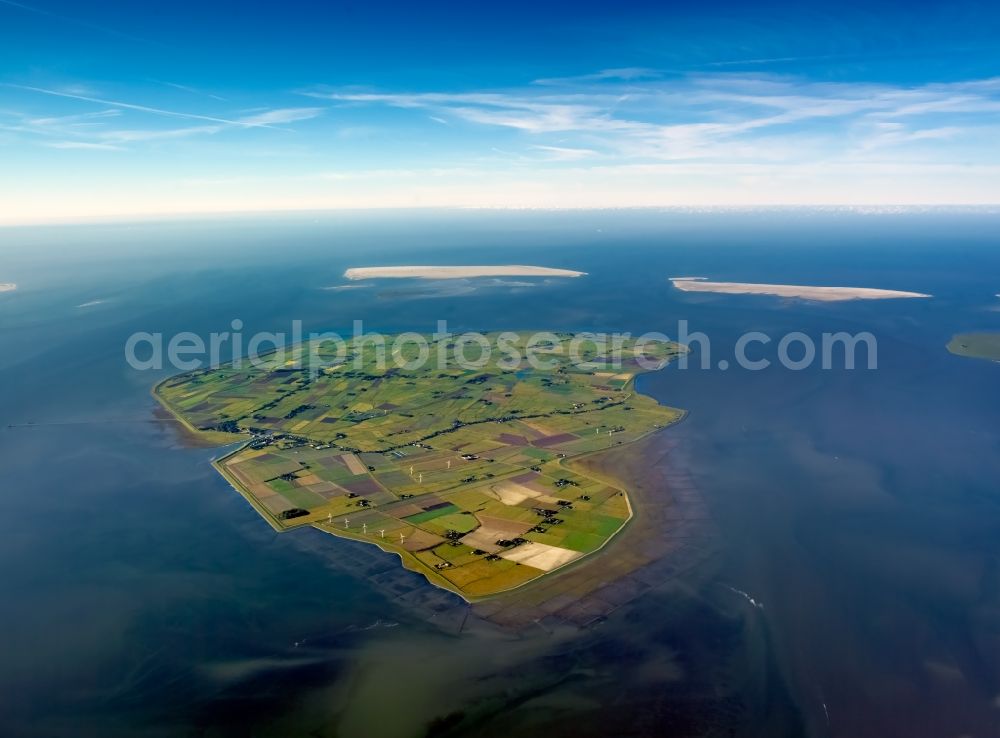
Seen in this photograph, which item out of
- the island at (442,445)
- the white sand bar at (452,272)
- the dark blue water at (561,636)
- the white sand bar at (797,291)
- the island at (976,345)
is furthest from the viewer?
the white sand bar at (452,272)

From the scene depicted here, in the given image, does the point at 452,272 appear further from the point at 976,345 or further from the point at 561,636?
the point at 561,636

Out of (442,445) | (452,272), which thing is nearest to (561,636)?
(442,445)

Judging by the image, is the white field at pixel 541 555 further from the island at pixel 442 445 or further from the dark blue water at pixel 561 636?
the dark blue water at pixel 561 636

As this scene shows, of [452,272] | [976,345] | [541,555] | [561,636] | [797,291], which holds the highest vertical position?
[452,272]

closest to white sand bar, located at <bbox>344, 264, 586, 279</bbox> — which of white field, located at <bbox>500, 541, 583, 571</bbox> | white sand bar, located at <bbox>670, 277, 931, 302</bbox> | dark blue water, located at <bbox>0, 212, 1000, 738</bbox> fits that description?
white sand bar, located at <bbox>670, 277, 931, 302</bbox>

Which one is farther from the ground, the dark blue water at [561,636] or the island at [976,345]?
the island at [976,345]

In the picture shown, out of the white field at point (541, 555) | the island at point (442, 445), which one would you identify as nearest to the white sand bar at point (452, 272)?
the island at point (442, 445)

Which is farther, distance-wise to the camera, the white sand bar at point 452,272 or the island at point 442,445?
the white sand bar at point 452,272
